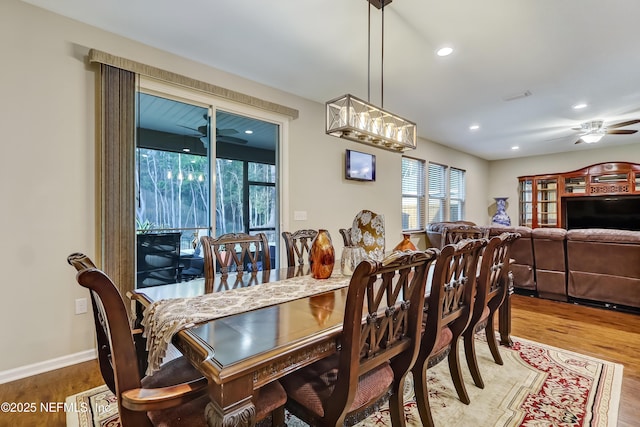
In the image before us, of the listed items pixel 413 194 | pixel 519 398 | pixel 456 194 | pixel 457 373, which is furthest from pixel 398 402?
pixel 456 194

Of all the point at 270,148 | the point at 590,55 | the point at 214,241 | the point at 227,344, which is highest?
the point at 590,55

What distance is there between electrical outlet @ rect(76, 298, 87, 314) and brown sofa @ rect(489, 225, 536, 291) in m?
4.58

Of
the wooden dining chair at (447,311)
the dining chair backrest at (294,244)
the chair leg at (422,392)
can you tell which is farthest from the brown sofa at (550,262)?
the chair leg at (422,392)

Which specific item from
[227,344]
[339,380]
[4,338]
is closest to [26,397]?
[4,338]

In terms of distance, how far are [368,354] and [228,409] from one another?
54 cm

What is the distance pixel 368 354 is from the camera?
3.89ft

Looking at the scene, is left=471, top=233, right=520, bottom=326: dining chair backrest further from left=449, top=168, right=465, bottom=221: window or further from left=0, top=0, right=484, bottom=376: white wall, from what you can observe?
left=449, top=168, right=465, bottom=221: window

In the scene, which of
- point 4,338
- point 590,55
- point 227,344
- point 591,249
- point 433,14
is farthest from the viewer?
point 591,249

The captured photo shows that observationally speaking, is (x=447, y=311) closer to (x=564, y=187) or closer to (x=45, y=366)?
(x=45, y=366)

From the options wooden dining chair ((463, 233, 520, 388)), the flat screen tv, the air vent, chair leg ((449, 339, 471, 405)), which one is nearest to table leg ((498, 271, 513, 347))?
wooden dining chair ((463, 233, 520, 388))

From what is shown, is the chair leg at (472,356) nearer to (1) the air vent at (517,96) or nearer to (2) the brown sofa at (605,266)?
(2) the brown sofa at (605,266)

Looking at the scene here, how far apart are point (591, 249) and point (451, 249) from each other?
11.5 feet

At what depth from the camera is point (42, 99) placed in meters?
2.25

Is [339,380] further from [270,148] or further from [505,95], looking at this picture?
→ [505,95]
